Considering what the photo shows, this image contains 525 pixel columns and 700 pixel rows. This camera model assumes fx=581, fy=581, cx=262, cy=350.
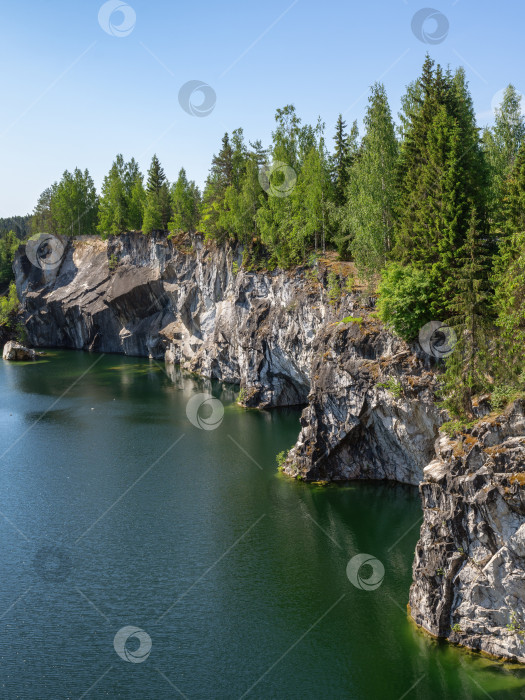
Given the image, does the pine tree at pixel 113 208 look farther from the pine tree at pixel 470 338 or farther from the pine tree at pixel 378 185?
the pine tree at pixel 470 338

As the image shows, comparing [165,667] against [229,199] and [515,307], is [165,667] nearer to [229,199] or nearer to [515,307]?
[515,307]

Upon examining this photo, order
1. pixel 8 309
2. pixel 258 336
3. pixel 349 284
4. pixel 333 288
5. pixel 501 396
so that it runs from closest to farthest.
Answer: pixel 501 396
pixel 349 284
pixel 333 288
pixel 258 336
pixel 8 309

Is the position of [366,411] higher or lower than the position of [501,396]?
lower

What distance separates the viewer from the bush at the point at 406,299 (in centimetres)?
3503

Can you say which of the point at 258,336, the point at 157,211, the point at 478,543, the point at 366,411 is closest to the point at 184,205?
the point at 157,211

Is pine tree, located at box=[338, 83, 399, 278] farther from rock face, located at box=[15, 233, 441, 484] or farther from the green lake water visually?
the green lake water

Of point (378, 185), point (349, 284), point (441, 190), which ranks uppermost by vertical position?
point (378, 185)

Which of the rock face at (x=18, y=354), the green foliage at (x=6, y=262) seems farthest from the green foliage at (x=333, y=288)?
the green foliage at (x=6, y=262)

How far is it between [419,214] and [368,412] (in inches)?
528

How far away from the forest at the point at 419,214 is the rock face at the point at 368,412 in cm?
266

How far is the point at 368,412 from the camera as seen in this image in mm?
39625

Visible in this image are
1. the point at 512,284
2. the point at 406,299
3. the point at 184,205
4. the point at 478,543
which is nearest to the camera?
the point at 478,543

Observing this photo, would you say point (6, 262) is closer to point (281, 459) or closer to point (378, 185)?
point (281, 459)

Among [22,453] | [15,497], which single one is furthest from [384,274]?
[22,453]
